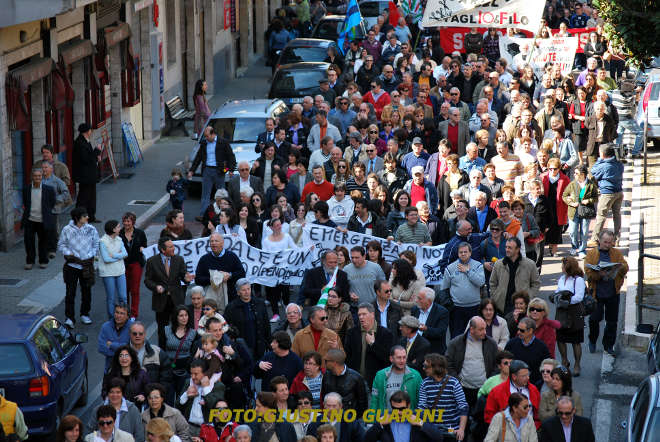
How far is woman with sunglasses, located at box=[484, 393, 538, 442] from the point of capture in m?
10.5

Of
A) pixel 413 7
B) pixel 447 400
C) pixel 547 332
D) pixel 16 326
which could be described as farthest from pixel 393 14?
pixel 447 400

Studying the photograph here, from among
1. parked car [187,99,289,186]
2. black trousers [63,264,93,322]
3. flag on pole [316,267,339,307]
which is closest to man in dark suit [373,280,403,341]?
flag on pole [316,267,339,307]

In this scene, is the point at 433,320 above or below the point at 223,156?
above

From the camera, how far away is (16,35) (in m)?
20.6

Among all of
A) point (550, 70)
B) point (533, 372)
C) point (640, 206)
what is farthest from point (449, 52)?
point (533, 372)

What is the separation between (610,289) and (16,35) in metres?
10.6

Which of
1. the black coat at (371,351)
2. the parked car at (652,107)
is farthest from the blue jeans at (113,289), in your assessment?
the parked car at (652,107)

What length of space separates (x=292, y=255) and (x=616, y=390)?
4361 mm

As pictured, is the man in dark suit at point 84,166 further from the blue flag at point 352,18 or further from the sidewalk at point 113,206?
the blue flag at point 352,18

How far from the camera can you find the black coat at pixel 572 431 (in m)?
10.6

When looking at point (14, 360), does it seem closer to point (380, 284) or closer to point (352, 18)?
point (380, 284)

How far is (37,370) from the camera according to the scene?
12.2 metres

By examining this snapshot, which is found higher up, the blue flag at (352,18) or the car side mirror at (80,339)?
the blue flag at (352,18)

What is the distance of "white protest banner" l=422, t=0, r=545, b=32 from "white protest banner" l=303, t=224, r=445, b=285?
38.5 ft
